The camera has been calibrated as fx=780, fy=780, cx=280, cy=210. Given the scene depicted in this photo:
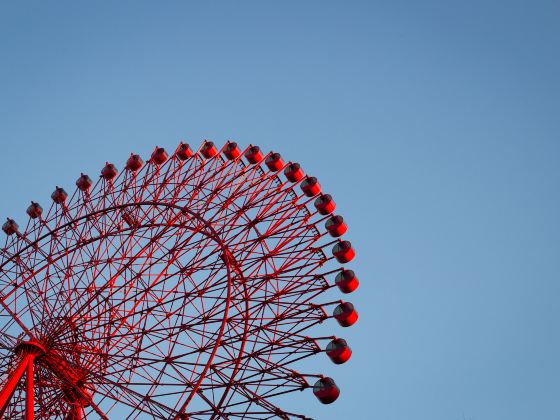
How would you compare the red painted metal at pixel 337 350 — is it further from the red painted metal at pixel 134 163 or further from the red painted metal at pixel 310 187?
the red painted metal at pixel 134 163

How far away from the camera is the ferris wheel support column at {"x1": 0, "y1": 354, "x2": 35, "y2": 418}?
20.7 meters

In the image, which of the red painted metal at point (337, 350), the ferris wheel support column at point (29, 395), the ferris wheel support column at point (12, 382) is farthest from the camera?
the red painted metal at point (337, 350)

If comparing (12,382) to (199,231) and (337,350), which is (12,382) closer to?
(199,231)

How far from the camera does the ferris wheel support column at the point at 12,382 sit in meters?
20.7

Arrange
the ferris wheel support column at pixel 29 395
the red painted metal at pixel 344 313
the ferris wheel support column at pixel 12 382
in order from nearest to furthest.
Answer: the ferris wheel support column at pixel 29 395 < the ferris wheel support column at pixel 12 382 < the red painted metal at pixel 344 313

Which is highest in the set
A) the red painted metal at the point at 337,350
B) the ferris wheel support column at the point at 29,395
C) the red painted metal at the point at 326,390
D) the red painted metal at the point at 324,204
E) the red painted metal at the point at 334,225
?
the red painted metal at the point at 324,204

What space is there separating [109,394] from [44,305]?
4.43 metres

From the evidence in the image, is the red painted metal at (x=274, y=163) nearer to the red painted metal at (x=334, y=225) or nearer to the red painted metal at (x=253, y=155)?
the red painted metal at (x=253, y=155)

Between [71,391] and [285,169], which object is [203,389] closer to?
[71,391]

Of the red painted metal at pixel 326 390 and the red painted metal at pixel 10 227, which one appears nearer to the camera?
the red painted metal at pixel 326 390

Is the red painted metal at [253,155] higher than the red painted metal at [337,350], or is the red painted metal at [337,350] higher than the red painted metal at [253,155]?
the red painted metal at [253,155]

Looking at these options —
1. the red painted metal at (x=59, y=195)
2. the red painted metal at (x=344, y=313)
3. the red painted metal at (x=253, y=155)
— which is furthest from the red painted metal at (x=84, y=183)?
the red painted metal at (x=344, y=313)

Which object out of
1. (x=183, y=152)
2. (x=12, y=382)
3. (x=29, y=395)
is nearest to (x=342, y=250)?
(x=183, y=152)

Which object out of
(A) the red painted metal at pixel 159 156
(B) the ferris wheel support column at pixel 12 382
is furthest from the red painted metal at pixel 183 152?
(B) the ferris wheel support column at pixel 12 382
